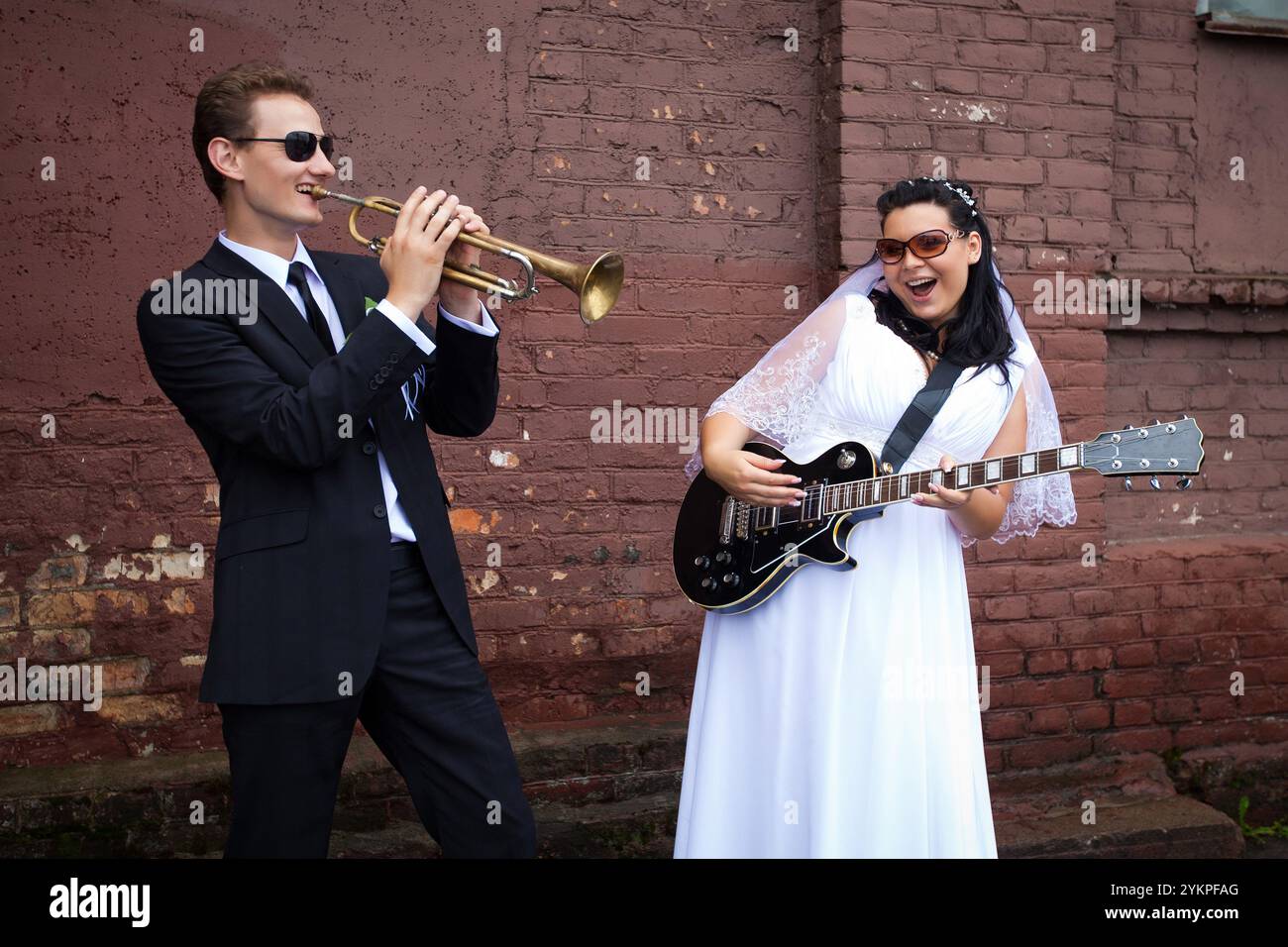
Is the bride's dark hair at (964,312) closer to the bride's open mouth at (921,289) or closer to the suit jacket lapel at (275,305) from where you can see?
the bride's open mouth at (921,289)

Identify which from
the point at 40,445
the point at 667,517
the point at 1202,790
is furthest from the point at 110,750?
the point at 1202,790

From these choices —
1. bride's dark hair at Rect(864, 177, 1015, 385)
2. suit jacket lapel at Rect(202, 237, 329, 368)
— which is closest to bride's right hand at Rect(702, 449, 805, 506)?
bride's dark hair at Rect(864, 177, 1015, 385)

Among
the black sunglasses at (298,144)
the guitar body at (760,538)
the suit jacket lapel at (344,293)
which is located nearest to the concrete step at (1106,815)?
the guitar body at (760,538)

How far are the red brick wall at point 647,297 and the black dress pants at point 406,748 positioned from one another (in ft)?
6.08

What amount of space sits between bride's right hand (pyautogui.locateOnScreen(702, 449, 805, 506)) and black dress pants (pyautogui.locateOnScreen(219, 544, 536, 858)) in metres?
0.86

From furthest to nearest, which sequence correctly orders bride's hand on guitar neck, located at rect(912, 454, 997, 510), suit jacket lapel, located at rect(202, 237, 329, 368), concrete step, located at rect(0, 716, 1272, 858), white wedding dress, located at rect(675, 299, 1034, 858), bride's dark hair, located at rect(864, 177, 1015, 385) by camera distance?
concrete step, located at rect(0, 716, 1272, 858), bride's dark hair, located at rect(864, 177, 1015, 385), white wedding dress, located at rect(675, 299, 1034, 858), bride's hand on guitar neck, located at rect(912, 454, 997, 510), suit jacket lapel, located at rect(202, 237, 329, 368)

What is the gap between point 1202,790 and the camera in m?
5.38

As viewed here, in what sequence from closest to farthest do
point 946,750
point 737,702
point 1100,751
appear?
point 946,750
point 737,702
point 1100,751

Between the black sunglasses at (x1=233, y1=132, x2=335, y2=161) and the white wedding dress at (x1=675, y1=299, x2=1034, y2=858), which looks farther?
the white wedding dress at (x1=675, y1=299, x2=1034, y2=858)

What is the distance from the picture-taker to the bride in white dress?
130 inches

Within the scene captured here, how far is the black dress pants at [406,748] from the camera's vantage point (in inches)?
108

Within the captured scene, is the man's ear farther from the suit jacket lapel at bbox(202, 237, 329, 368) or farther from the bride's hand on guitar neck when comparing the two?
the bride's hand on guitar neck
